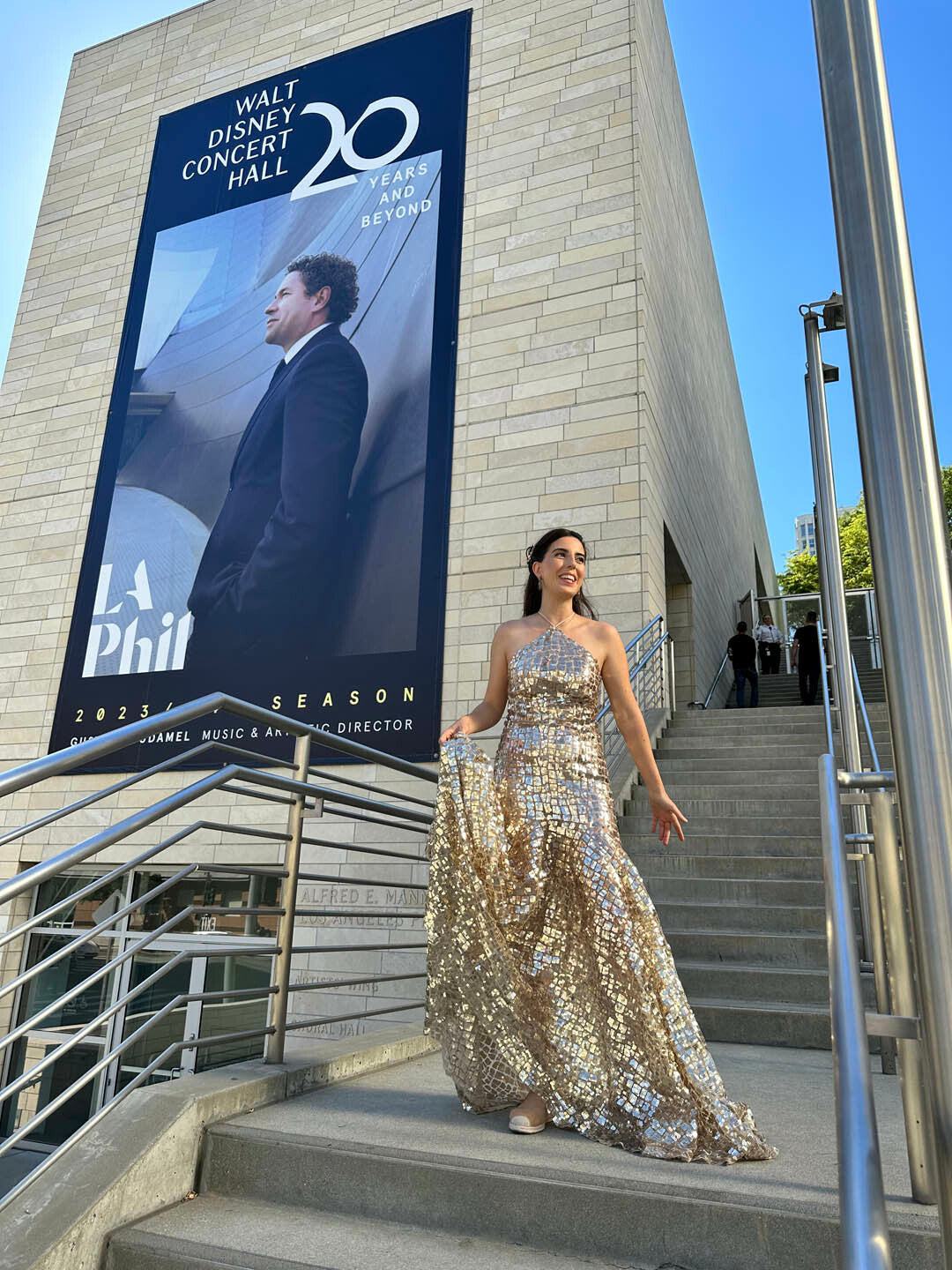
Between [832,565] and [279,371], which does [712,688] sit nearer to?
[279,371]

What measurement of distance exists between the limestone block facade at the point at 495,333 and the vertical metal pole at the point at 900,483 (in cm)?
716

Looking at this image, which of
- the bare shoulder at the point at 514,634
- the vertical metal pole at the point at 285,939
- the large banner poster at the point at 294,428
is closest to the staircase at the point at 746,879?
the vertical metal pole at the point at 285,939

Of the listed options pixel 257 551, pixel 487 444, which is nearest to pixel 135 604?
pixel 257 551

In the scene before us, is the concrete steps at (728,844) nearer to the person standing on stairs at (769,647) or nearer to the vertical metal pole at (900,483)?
the vertical metal pole at (900,483)

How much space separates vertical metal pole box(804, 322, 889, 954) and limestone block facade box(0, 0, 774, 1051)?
10.3 ft

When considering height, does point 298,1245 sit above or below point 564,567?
below

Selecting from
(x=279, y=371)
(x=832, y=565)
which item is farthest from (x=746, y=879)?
(x=279, y=371)

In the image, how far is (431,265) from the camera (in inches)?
392

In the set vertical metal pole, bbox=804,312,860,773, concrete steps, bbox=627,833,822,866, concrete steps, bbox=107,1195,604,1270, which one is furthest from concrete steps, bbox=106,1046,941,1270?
concrete steps, bbox=627,833,822,866

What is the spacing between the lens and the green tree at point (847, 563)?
27.0 metres

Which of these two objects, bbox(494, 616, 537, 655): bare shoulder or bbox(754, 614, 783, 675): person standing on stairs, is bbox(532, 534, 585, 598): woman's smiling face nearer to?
bbox(494, 616, 537, 655): bare shoulder

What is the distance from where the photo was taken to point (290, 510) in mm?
9570

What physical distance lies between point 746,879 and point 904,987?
3.39m


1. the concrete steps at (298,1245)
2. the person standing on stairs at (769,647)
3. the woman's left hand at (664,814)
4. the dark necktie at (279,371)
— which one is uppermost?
the dark necktie at (279,371)
